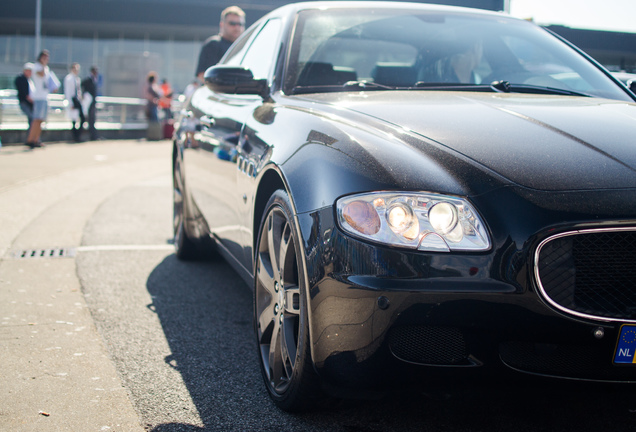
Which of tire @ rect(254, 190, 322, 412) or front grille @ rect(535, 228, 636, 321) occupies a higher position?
front grille @ rect(535, 228, 636, 321)

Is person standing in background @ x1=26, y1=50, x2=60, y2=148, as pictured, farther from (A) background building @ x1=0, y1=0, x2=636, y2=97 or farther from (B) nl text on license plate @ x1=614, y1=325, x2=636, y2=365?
(A) background building @ x1=0, y1=0, x2=636, y2=97

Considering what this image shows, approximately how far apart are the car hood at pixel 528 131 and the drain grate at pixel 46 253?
9.92ft

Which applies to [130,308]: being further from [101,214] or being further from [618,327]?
[101,214]

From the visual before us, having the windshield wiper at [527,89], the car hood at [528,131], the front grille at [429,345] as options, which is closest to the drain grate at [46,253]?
the car hood at [528,131]

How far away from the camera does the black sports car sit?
2.09 metres

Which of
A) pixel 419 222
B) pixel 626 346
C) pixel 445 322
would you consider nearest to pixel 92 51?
pixel 419 222

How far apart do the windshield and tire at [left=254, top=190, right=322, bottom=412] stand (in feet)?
2.86

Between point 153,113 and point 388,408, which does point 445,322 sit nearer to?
point 388,408

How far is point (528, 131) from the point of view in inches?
100

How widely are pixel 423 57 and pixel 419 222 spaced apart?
176 centimetres

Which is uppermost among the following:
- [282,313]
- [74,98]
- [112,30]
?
[282,313]

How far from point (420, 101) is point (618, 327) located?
1.26 metres

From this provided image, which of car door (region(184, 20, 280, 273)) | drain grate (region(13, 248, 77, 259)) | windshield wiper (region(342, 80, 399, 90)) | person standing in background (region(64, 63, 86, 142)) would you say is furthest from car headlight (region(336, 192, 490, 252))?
person standing in background (region(64, 63, 86, 142))

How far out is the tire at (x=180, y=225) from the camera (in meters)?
5.19
